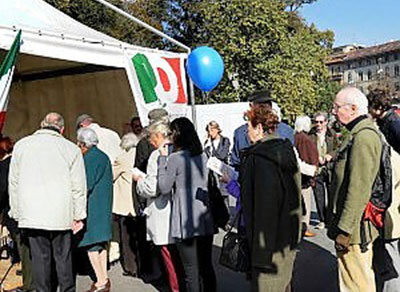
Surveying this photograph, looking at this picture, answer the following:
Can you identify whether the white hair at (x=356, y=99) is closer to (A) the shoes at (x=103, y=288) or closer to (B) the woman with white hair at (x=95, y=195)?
(B) the woman with white hair at (x=95, y=195)

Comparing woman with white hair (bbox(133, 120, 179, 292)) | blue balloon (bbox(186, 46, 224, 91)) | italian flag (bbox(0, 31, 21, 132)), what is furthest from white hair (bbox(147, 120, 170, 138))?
blue balloon (bbox(186, 46, 224, 91))

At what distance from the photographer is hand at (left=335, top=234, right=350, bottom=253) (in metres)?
3.25

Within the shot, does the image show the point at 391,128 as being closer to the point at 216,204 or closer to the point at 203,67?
the point at 216,204

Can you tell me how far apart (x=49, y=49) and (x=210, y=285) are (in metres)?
2.95

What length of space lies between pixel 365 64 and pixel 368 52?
7.86 ft

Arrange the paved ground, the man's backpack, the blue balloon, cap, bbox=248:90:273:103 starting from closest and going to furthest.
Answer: the man's backpack, cap, bbox=248:90:273:103, the paved ground, the blue balloon

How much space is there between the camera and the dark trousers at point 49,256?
4.23 m

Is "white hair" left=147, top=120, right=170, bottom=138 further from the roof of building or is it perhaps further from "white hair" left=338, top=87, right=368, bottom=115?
the roof of building

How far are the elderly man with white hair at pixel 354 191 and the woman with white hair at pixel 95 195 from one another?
7.33 ft

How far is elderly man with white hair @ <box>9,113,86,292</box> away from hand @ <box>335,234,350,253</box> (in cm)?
211

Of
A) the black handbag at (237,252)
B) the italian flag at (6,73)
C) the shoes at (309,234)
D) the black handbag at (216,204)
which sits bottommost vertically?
the shoes at (309,234)

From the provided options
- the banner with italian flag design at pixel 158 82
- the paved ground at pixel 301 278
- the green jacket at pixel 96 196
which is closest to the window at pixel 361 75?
the banner with italian flag design at pixel 158 82

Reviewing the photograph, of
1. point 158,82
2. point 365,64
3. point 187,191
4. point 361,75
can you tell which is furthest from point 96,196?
point 365,64

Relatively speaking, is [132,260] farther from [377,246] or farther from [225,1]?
[225,1]
